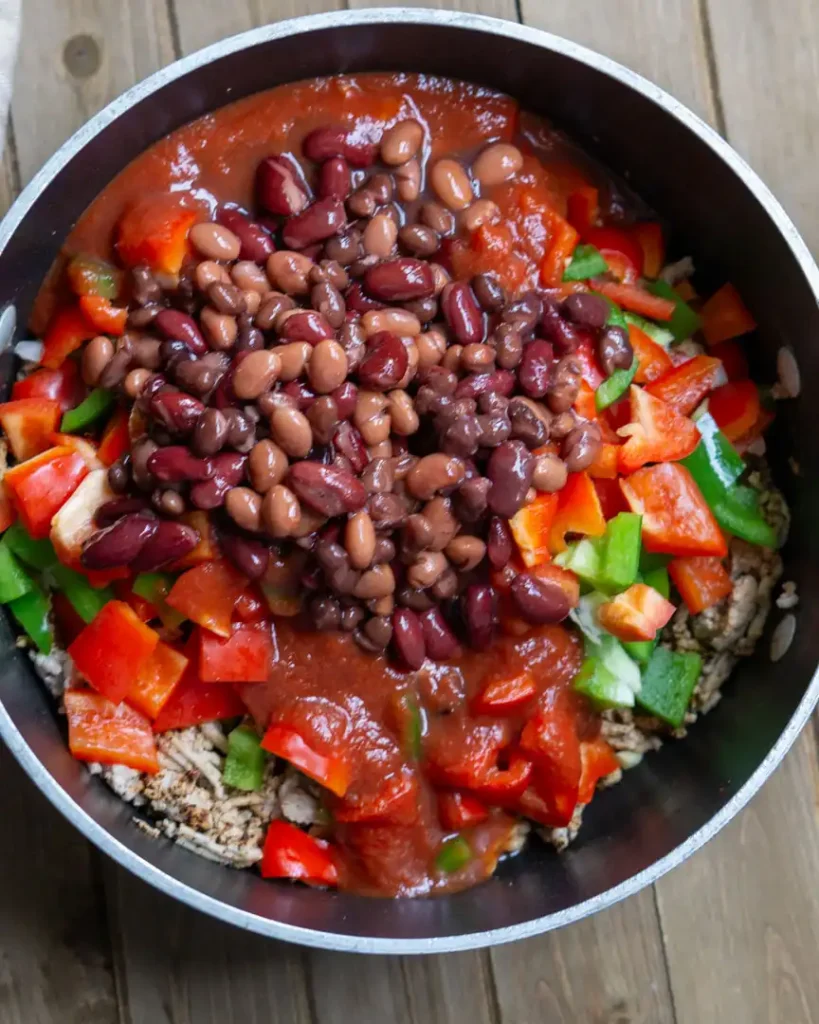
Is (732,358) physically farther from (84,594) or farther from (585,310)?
(84,594)

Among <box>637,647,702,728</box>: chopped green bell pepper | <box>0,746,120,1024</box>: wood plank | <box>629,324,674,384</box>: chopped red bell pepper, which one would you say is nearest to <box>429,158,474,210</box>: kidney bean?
<box>629,324,674,384</box>: chopped red bell pepper

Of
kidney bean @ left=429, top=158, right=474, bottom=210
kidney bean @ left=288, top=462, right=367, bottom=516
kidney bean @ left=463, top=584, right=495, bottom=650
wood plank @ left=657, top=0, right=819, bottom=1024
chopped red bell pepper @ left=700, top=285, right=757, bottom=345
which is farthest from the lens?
wood plank @ left=657, top=0, right=819, bottom=1024

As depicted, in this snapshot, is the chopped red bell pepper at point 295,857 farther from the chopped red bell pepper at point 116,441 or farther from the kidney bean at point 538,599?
the chopped red bell pepper at point 116,441

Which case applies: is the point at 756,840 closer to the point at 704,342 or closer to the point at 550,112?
the point at 704,342

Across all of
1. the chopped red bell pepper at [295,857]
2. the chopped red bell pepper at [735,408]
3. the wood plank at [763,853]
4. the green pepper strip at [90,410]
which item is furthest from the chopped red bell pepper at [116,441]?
the wood plank at [763,853]

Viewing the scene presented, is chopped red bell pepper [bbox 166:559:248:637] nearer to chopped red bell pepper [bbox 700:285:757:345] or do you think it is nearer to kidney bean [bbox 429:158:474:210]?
kidney bean [bbox 429:158:474:210]
